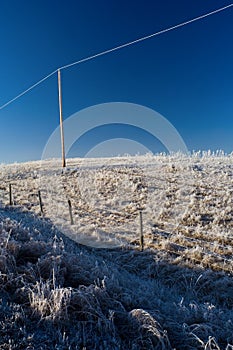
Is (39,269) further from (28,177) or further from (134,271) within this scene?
(28,177)

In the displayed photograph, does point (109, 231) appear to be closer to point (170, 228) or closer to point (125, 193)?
point (170, 228)

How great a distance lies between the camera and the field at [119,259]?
361cm

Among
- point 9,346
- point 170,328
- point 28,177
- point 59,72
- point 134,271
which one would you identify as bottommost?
point 134,271

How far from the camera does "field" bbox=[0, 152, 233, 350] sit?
3605 millimetres

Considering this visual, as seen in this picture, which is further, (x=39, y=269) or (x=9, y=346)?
(x=39, y=269)

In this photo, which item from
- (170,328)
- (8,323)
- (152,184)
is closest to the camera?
(8,323)

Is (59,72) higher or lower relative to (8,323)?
higher

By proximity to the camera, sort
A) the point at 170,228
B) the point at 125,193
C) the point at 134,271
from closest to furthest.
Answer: the point at 134,271
the point at 170,228
the point at 125,193

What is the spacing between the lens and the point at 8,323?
3389 millimetres

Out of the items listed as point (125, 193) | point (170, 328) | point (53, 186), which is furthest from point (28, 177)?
point (170, 328)

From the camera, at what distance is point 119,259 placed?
10398 mm

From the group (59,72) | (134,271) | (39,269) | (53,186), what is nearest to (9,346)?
(39,269)

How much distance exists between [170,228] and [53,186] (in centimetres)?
1186

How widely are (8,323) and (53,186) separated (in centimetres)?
1940
